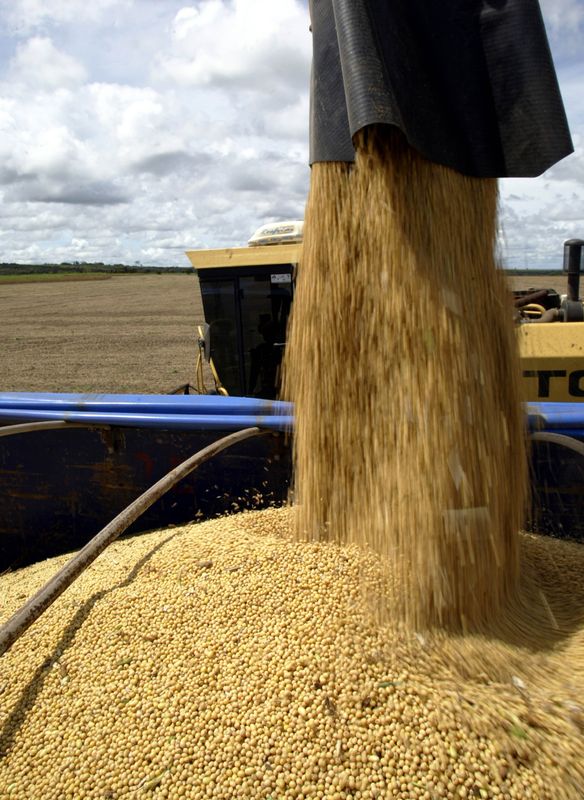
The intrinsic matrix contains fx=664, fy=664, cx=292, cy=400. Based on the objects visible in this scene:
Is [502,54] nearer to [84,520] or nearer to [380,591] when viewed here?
[380,591]

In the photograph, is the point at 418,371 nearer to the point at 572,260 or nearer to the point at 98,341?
the point at 572,260

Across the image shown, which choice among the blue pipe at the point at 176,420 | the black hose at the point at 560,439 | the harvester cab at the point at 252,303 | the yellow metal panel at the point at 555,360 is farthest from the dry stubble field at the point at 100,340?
the harvester cab at the point at 252,303

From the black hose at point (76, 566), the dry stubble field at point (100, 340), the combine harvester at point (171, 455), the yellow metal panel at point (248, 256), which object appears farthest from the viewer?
the dry stubble field at point (100, 340)

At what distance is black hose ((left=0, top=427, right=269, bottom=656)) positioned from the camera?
1.71 metres

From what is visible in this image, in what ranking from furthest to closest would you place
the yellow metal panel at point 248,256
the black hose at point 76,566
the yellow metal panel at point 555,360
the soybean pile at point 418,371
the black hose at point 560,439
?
1. the yellow metal panel at point 248,256
2. the yellow metal panel at point 555,360
3. the black hose at point 560,439
4. the soybean pile at point 418,371
5. the black hose at point 76,566

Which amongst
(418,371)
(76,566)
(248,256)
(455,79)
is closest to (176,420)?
(76,566)

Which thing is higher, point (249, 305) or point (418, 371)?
point (249, 305)

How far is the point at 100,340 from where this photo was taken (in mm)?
18656

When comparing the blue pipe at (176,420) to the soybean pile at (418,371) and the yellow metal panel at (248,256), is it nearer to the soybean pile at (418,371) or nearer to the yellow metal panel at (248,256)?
the soybean pile at (418,371)

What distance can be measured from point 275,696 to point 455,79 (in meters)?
1.72

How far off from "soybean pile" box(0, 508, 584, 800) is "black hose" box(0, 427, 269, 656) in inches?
6.6

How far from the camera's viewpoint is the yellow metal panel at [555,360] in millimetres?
3600

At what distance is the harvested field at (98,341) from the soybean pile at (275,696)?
9226 millimetres

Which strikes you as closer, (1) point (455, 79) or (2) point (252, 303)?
(1) point (455, 79)
